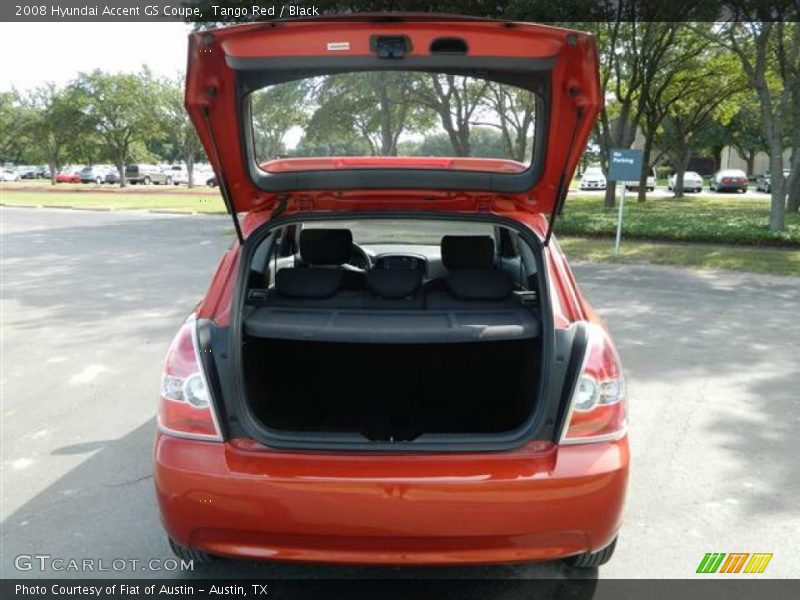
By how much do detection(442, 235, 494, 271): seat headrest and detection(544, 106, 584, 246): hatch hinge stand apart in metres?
0.81

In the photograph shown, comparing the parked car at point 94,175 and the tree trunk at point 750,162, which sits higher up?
the tree trunk at point 750,162

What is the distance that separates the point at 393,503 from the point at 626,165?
11.8m

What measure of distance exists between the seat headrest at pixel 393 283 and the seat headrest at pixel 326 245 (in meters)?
0.49

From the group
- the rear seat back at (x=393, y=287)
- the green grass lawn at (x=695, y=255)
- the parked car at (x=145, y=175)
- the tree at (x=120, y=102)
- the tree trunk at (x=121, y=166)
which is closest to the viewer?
the rear seat back at (x=393, y=287)

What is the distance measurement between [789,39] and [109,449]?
19815 millimetres

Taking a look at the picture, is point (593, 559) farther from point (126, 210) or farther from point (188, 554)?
point (126, 210)

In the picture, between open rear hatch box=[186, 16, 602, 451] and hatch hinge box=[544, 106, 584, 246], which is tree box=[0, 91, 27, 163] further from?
hatch hinge box=[544, 106, 584, 246]

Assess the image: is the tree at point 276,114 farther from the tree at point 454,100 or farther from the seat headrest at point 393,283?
the seat headrest at point 393,283

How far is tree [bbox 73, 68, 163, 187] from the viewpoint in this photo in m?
44.9

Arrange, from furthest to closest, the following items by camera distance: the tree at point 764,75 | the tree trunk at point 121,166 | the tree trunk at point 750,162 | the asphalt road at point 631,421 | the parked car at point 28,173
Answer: the parked car at point 28,173 < the tree trunk at point 750,162 < the tree trunk at point 121,166 < the tree at point 764,75 < the asphalt road at point 631,421

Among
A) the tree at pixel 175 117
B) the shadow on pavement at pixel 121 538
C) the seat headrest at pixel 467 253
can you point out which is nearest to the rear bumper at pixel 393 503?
the shadow on pavement at pixel 121 538

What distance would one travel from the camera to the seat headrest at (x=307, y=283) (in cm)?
332

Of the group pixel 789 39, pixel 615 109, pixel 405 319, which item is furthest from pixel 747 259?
pixel 615 109

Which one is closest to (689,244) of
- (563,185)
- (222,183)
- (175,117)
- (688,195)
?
(563,185)
